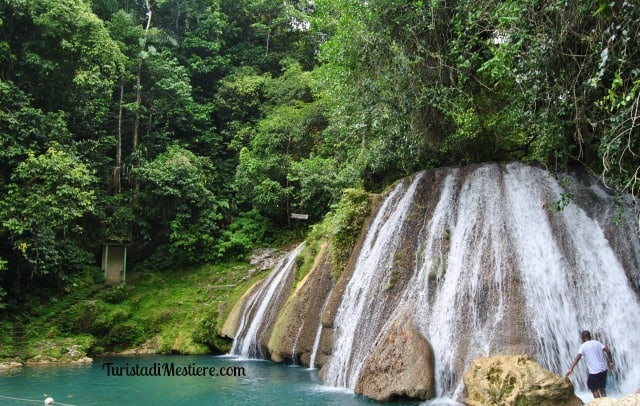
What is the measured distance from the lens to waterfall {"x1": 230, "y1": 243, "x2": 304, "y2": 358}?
→ 14.8 m

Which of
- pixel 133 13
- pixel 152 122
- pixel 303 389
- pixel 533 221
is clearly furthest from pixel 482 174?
pixel 133 13

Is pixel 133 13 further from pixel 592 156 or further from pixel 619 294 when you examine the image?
pixel 619 294

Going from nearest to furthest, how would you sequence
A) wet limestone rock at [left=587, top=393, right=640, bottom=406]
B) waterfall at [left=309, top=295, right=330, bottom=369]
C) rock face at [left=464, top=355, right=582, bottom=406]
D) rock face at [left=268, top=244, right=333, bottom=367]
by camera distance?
wet limestone rock at [left=587, top=393, right=640, bottom=406]
rock face at [left=464, top=355, right=582, bottom=406]
waterfall at [left=309, top=295, right=330, bottom=369]
rock face at [left=268, top=244, right=333, bottom=367]

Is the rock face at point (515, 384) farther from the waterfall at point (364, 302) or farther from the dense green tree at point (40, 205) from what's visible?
the dense green tree at point (40, 205)

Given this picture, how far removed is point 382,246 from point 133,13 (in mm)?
22144

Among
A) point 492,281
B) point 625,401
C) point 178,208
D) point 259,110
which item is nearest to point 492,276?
point 492,281

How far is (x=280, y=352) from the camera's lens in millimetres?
13180

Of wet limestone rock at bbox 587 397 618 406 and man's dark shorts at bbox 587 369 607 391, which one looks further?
man's dark shorts at bbox 587 369 607 391

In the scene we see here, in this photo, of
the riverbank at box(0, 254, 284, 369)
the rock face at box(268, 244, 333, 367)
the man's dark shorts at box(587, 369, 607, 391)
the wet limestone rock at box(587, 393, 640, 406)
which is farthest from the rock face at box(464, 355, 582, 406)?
the riverbank at box(0, 254, 284, 369)

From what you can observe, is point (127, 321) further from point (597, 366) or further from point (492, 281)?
point (597, 366)

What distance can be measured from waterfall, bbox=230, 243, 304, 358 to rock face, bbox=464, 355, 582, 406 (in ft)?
26.2

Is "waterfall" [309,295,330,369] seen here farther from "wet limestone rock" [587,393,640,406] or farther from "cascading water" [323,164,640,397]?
"wet limestone rock" [587,393,640,406]

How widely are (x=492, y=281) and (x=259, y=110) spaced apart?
18961 millimetres

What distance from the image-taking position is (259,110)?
85.2ft
